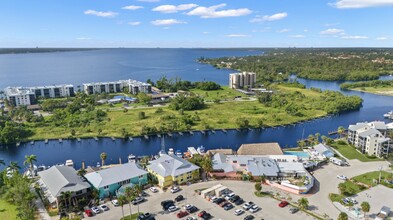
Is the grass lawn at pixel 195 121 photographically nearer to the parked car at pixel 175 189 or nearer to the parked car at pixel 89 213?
the parked car at pixel 175 189

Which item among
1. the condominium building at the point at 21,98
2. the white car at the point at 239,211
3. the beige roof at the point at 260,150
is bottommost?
the white car at the point at 239,211

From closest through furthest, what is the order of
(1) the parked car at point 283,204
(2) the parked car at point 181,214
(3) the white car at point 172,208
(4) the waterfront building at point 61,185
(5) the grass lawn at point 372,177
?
1. (2) the parked car at point 181,214
2. (3) the white car at point 172,208
3. (1) the parked car at point 283,204
4. (4) the waterfront building at point 61,185
5. (5) the grass lawn at point 372,177

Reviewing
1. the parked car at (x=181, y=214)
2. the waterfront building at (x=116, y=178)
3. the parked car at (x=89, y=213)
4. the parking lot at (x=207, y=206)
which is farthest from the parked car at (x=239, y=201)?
the parked car at (x=89, y=213)

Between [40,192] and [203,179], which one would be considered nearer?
[40,192]

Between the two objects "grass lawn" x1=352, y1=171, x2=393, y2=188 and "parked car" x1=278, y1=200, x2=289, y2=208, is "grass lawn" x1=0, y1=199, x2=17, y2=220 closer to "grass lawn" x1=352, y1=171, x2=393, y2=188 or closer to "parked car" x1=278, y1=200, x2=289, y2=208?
"parked car" x1=278, y1=200, x2=289, y2=208

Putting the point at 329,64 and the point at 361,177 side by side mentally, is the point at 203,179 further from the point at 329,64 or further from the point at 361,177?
the point at 329,64

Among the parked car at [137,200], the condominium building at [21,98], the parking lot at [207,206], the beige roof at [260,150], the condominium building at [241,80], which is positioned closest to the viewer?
the parking lot at [207,206]

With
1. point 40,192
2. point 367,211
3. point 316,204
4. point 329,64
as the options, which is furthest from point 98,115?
point 329,64
